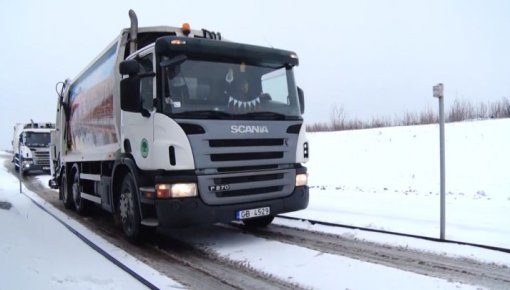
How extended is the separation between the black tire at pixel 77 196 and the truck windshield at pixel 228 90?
5301 millimetres

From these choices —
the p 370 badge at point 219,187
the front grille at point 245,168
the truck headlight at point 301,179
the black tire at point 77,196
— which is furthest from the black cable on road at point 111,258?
the truck headlight at point 301,179

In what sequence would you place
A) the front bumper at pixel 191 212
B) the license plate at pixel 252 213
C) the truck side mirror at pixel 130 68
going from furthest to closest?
the license plate at pixel 252 213 → the truck side mirror at pixel 130 68 → the front bumper at pixel 191 212

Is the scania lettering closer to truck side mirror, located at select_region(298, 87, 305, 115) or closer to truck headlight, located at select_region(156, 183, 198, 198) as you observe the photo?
truck headlight, located at select_region(156, 183, 198, 198)

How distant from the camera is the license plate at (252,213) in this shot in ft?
19.5

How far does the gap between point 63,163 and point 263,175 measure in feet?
25.0

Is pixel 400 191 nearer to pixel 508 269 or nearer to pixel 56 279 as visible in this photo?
pixel 508 269

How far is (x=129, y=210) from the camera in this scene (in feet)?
22.0

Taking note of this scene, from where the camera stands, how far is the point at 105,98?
25.8 ft

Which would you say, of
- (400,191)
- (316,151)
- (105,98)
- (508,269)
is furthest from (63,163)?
(316,151)

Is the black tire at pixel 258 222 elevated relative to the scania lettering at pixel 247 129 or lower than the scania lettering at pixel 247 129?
lower

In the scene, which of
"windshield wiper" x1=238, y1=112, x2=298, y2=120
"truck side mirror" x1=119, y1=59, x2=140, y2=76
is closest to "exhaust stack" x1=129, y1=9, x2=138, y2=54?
"truck side mirror" x1=119, y1=59, x2=140, y2=76

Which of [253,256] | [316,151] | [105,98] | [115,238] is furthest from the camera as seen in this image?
[316,151]

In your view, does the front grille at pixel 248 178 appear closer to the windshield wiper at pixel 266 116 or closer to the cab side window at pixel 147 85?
the windshield wiper at pixel 266 116

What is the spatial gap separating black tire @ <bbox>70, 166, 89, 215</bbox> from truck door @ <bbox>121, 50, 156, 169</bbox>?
4.16m
